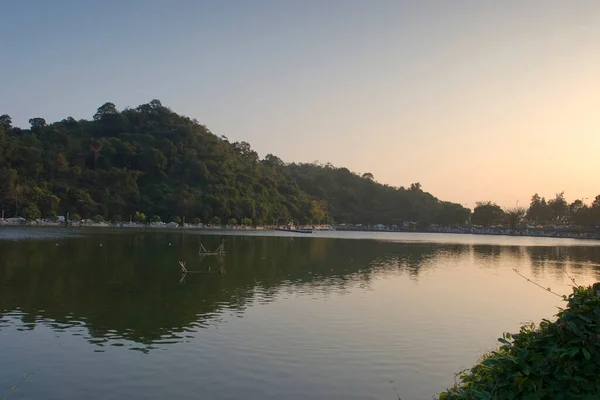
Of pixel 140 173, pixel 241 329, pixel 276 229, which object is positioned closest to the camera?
pixel 241 329

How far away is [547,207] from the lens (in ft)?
530

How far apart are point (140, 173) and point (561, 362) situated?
397ft

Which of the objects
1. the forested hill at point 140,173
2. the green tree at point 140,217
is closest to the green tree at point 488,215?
the forested hill at point 140,173

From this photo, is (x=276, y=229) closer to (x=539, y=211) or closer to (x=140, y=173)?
(x=140, y=173)

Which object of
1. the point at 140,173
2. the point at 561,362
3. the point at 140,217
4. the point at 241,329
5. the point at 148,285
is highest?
the point at 140,173

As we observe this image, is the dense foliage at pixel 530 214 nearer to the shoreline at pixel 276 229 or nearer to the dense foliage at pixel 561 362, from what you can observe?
the shoreline at pixel 276 229

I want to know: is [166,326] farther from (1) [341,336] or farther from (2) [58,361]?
(1) [341,336]

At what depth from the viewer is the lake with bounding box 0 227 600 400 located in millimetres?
10906

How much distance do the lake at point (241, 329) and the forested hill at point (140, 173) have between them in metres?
78.2

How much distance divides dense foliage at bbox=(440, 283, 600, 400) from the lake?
5844 millimetres

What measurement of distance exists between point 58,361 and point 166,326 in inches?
165

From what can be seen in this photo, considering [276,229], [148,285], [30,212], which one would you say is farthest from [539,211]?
[148,285]

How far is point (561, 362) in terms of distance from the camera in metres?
4.83

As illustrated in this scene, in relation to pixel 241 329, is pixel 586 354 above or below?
above
